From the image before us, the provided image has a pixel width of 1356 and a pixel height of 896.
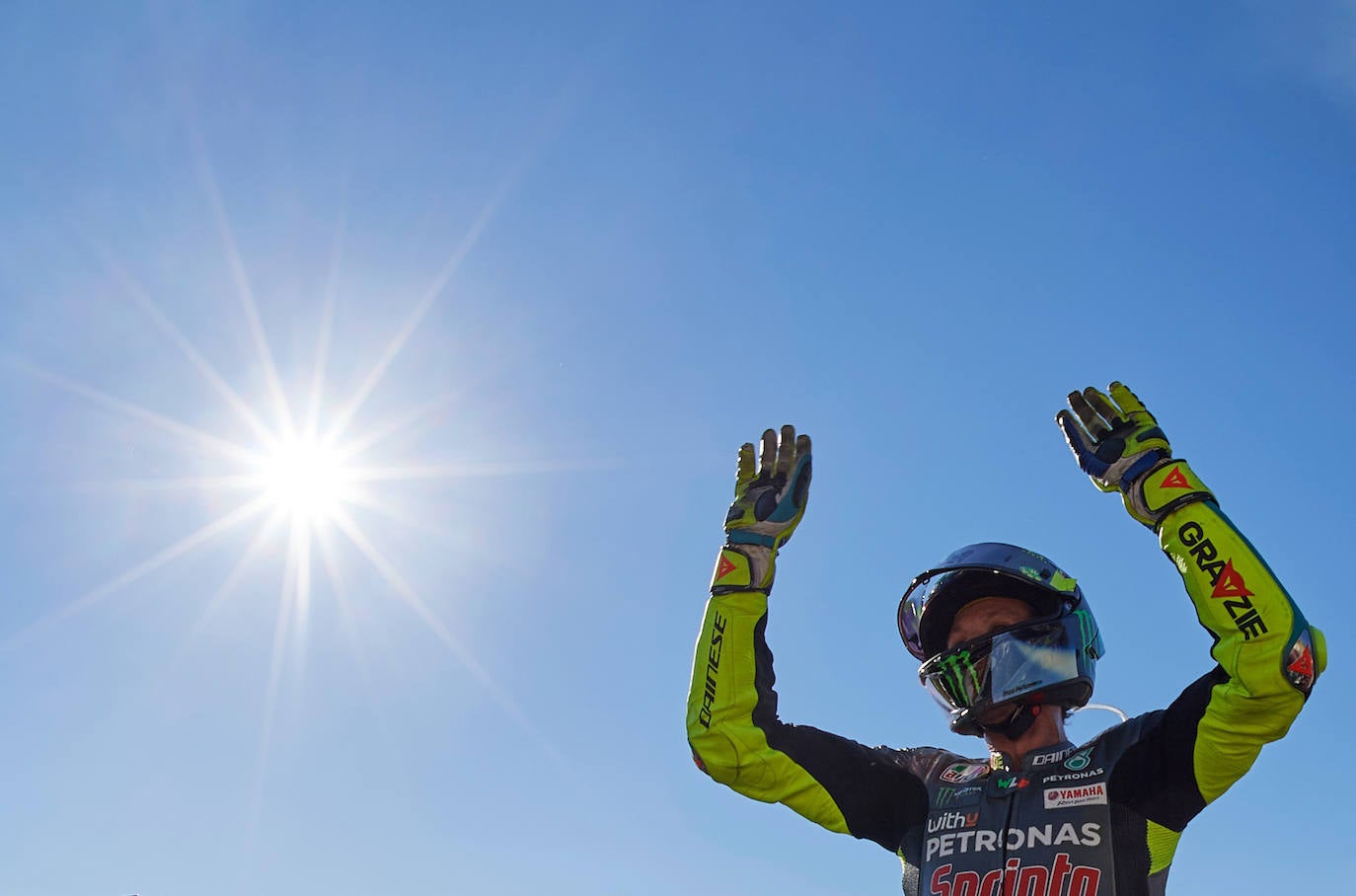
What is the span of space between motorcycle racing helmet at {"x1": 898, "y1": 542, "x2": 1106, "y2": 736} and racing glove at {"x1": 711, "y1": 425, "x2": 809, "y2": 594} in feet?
2.94

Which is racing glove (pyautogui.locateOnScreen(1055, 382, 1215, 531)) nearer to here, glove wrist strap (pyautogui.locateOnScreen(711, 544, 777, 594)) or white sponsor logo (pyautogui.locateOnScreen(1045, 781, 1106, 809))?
white sponsor logo (pyautogui.locateOnScreen(1045, 781, 1106, 809))

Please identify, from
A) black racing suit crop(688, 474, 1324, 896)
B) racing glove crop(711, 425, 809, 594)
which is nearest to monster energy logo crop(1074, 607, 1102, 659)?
black racing suit crop(688, 474, 1324, 896)

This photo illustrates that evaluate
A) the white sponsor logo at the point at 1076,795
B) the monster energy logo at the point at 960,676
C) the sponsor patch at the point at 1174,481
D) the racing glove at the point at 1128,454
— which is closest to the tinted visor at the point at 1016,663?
the monster energy logo at the point at 960,676

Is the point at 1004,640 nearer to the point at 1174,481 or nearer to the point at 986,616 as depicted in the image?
the point at 986,616

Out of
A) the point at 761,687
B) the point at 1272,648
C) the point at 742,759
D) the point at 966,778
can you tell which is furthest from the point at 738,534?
the point at 1272,648

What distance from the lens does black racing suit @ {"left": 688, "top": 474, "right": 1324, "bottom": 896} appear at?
4.82 metres

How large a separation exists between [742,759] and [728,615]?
86cm

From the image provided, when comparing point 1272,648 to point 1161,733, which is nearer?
point 1272,648

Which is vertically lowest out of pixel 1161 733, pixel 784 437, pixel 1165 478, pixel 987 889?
pixel 987 889

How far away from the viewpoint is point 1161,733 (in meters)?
5.24

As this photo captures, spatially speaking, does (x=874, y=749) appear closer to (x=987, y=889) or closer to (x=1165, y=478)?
(x=987, y=889)

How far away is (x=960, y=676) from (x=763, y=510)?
Result: 151 cm

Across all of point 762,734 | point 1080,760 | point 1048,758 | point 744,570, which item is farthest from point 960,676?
point 744,570

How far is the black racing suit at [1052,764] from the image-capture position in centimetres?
482
